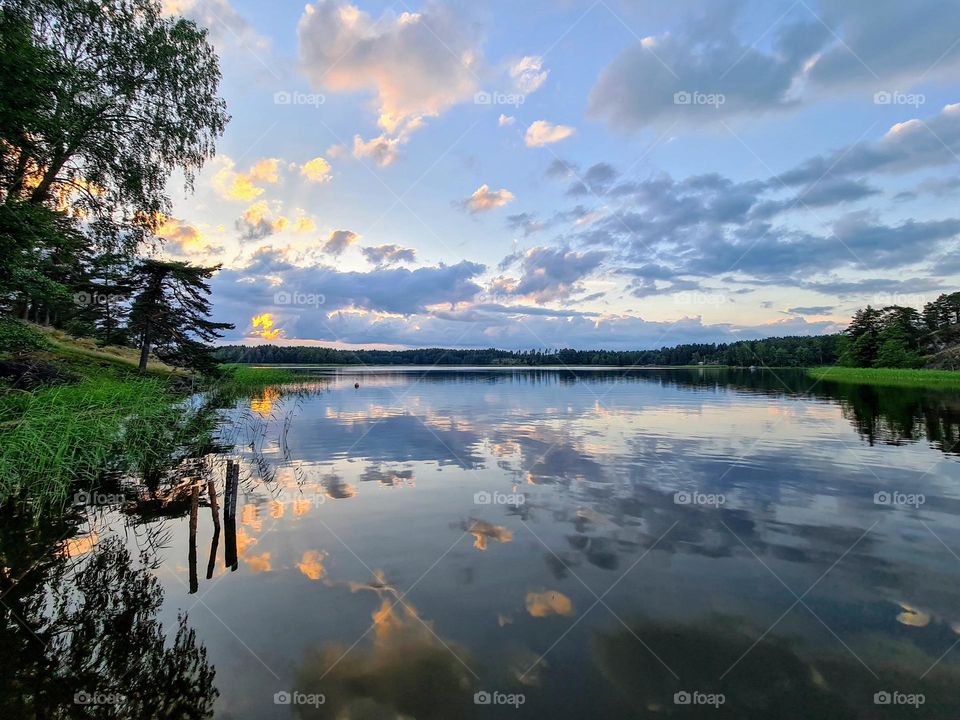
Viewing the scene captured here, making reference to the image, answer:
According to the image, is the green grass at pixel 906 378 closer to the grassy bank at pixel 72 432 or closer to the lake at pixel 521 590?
the lake at pixel 521 590

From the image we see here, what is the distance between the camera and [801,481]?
58.0ft

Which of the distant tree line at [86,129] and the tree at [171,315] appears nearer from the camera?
the distant tree line at [86,129]

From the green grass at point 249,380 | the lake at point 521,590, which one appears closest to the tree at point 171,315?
the green grass at point 249,380

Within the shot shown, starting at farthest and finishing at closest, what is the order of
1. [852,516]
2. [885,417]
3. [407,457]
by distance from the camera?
1. [885,417]
2. [407,457]
3. [852,516]

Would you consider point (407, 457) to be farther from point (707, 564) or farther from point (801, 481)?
point (801, 481)

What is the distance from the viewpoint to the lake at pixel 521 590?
6793mm

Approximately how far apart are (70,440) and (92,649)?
11.5 metres

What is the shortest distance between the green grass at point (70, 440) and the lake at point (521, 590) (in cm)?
126

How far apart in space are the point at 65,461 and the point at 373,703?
48.3ft

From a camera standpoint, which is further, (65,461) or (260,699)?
(65,461)

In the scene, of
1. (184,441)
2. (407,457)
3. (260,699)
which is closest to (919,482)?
(407,457)

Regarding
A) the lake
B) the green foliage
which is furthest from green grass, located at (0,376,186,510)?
the green foliage

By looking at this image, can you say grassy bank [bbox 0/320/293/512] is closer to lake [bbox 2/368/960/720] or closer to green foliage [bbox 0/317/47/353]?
green foliage [bbox 0/317/47/353]

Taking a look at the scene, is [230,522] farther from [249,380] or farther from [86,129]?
[249,380]
